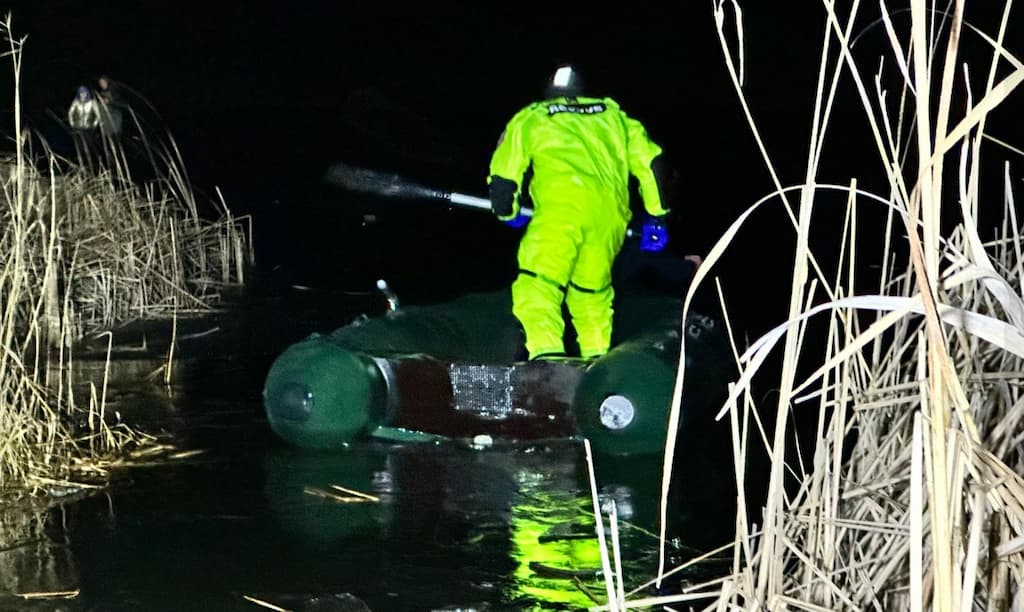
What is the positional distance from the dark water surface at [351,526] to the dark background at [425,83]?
10.1 metres

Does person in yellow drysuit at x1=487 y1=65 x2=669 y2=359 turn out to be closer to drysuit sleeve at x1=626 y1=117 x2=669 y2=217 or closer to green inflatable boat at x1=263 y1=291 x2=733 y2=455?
drysuit sleeve at x1=626 y1=117 x2=669 y2=217

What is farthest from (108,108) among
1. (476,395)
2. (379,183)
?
(476,395)

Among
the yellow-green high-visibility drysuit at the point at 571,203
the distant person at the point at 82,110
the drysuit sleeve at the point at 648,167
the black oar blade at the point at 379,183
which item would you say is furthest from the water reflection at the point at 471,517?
the distant person at the point at 82,110

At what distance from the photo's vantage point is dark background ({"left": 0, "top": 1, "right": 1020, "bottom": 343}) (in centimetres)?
2014

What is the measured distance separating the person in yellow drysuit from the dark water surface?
2.35 feet

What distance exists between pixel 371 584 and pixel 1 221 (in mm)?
5061

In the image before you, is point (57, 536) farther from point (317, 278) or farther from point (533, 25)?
point (533, 25)

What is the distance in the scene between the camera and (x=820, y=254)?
14047 millimetres

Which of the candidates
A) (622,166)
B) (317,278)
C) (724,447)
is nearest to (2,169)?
(317,278)

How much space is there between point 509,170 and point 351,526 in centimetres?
234

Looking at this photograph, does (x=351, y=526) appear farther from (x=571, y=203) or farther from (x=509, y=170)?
(x=509, y=170)

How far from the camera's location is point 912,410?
3359 mm

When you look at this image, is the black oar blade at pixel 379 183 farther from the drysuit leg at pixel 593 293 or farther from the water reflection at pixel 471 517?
the water reflection at pixel 471 517

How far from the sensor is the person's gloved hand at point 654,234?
7.65m
